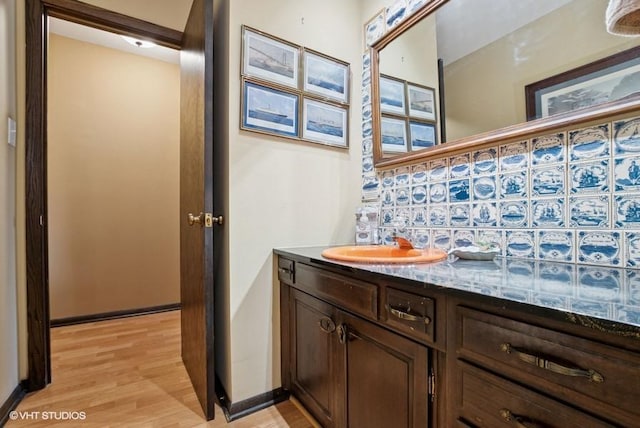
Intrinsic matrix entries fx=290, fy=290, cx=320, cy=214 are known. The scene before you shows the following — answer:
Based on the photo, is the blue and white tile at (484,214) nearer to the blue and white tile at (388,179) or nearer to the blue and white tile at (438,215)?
the blue and white tile at (438,215)

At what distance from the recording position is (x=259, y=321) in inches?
58.2

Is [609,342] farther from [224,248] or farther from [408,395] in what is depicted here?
[224,248]

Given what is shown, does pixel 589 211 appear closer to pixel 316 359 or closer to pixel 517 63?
pixel 517 63

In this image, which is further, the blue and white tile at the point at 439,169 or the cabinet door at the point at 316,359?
the blue and white tile at the point at 439,169

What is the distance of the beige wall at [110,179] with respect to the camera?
256cm

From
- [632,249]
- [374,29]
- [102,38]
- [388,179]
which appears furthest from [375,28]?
[102,38]

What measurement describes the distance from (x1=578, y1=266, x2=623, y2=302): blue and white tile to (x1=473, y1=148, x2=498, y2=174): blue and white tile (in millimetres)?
446

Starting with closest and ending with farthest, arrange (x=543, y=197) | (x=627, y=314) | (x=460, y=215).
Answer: (x=627, y=314), (x=543, y=197), (x=460, y=215)

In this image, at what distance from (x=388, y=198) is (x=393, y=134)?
346mm

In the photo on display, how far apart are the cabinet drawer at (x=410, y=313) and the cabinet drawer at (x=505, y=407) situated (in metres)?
0.11

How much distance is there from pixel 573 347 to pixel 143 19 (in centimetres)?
233

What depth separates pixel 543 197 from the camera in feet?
3.24

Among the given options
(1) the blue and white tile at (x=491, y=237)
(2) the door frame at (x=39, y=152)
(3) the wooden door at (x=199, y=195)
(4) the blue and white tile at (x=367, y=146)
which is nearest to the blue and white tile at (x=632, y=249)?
(1) the blue and white tile at (x=491, y=237)

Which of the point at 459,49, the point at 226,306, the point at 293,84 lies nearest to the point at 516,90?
the point at 459,49
